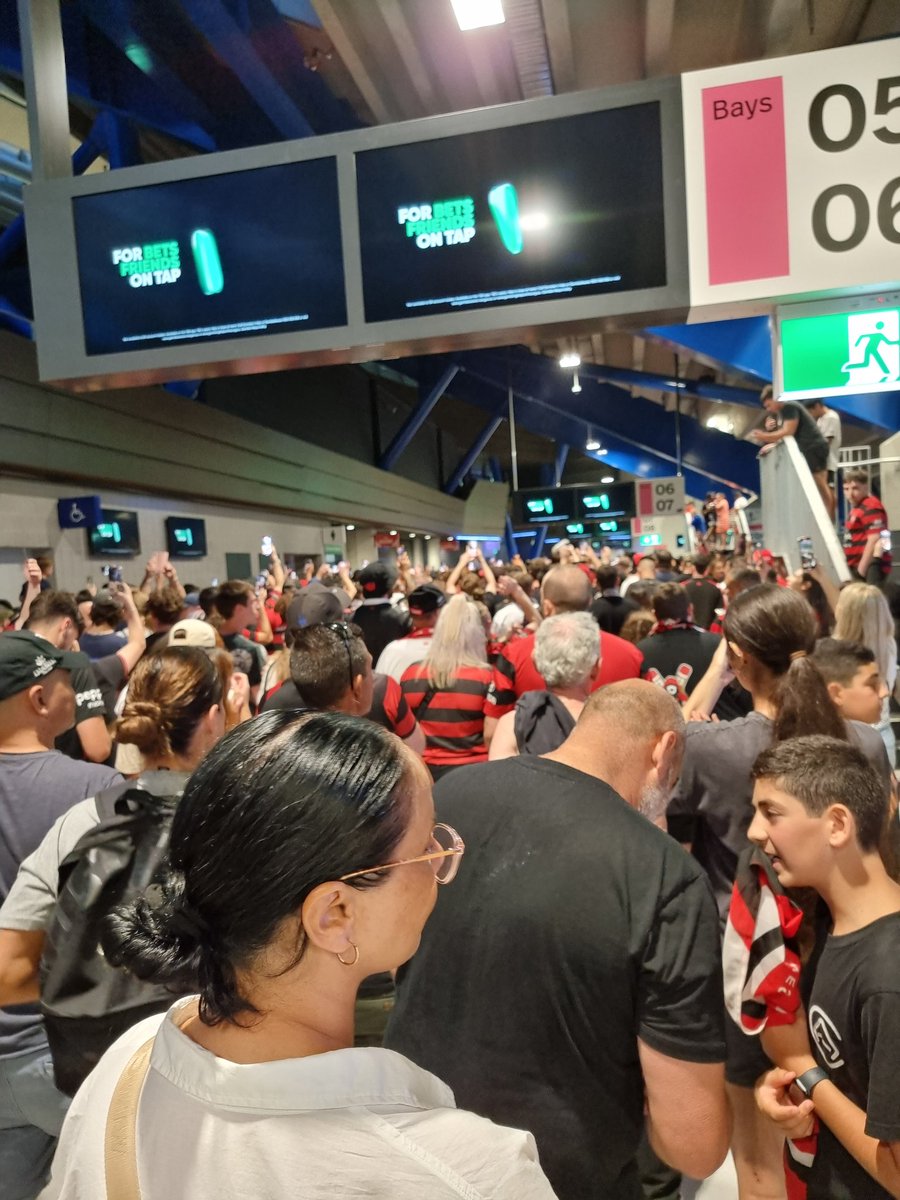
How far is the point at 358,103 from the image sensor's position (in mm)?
7559

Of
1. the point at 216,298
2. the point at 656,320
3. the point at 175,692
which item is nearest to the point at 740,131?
the point at 656,320

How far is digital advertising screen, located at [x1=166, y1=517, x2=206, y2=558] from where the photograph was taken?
Answer: 40.1 feet

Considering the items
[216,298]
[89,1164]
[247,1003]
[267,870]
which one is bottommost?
[89,1164]

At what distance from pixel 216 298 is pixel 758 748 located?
4.43 meters

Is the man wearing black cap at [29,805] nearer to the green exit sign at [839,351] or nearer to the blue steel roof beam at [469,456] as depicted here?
the green exit sign at [839,351]

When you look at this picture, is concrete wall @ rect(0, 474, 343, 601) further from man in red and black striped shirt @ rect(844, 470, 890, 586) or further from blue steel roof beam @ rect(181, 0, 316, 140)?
man in red and black striped shirt @ rect(844, 470, 890, 586)

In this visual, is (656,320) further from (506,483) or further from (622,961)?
(506,483)

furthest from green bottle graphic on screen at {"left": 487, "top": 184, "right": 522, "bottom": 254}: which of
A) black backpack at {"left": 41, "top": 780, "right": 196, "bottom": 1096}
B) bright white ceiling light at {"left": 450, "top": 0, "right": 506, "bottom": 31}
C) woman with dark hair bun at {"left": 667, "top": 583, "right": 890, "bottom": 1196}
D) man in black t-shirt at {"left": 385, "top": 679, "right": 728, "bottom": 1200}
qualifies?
black backpack at {"left": 41, "top": 780, "right": 196, "bottom": 1096}

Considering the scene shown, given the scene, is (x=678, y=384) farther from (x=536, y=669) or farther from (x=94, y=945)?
(x=94, y=945)

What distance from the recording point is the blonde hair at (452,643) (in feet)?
13.2

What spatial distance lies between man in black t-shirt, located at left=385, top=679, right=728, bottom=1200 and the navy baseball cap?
1396mm

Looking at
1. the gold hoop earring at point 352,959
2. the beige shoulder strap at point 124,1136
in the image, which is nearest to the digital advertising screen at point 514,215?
the gold hoop earring at point 352,959

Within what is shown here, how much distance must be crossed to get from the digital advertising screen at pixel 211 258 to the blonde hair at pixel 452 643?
2.19 meters

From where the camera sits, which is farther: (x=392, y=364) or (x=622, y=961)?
(x=392, y=364)
